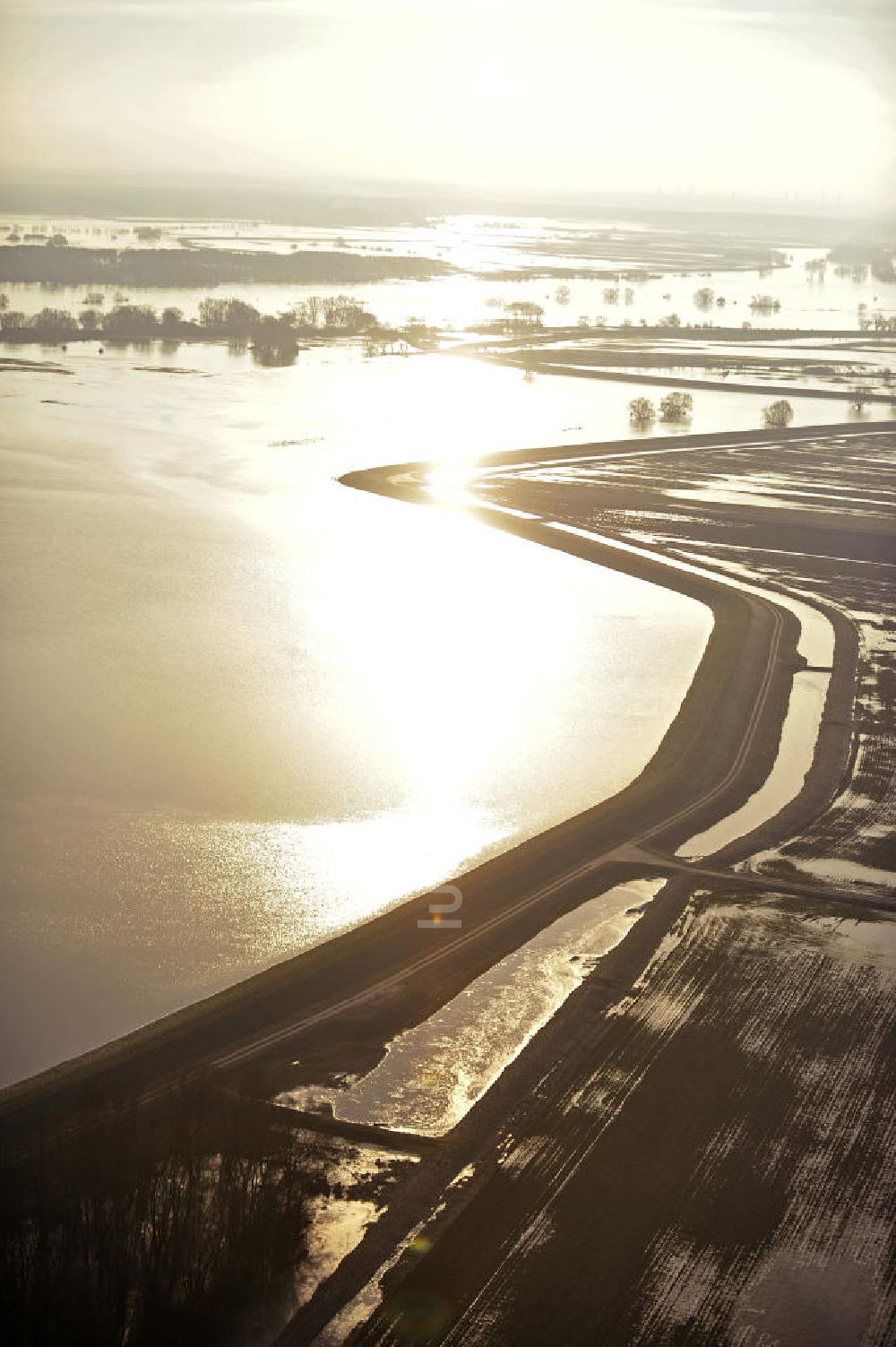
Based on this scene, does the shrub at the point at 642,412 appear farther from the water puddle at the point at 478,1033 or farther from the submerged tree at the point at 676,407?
the water puddle at the point at 478,1033

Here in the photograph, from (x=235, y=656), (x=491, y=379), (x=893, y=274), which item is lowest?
(x=235, y=656)

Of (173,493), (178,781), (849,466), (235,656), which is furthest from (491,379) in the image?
(178,781)

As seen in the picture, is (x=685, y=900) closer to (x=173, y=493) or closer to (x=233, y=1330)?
(x=233, y=1330)

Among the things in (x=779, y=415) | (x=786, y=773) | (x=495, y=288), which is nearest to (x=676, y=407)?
(x=779, y=415)

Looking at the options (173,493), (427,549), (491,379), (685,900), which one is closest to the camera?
(685,900)

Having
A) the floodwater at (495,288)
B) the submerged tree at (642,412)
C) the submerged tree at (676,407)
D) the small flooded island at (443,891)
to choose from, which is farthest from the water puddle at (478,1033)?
the floodwater at (495,288)

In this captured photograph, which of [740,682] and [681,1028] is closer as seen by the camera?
[681,1028]

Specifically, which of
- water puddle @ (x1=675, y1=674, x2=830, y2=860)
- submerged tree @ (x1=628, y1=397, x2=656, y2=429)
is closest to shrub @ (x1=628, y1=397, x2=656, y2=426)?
submerged tree @ (x1=628, y1=397, x2=656, y2=429)
